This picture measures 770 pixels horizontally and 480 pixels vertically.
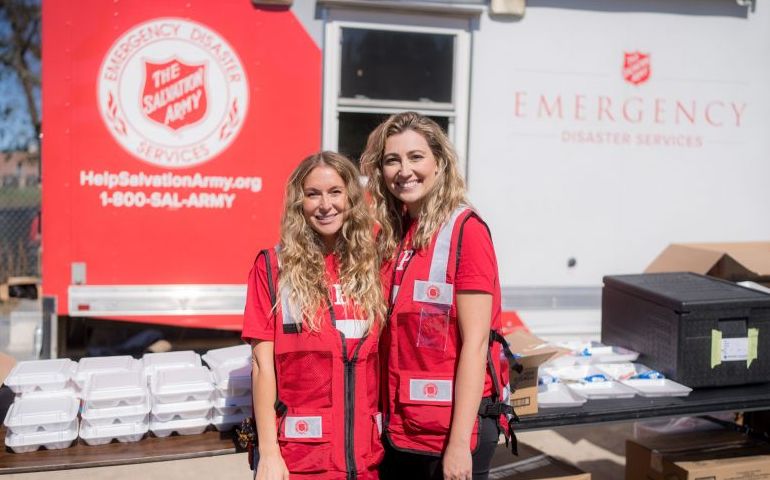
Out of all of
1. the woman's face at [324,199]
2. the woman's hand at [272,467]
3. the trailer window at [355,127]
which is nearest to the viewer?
the woman's hand at [272,467]

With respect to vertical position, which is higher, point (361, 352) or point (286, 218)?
point (286, 218)

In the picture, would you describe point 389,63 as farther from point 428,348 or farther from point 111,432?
point 111,432

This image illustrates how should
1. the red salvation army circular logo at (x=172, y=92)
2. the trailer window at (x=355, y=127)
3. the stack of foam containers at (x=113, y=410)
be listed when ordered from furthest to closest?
the trailer window at (x=355, y=127) → the red salvation army circular logo at (x=172, y=92) → the stack of foam containers at (x=113, y=410)

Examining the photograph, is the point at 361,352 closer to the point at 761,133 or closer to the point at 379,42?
the point at 379,42

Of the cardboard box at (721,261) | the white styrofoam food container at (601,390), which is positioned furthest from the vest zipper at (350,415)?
the cardboard box at (721,261)

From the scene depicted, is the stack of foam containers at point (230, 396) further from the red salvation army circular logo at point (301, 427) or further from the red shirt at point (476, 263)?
the red shirt at point (476, 263)

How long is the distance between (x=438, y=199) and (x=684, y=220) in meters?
2.77

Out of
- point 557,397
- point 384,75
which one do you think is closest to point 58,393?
point 557,397

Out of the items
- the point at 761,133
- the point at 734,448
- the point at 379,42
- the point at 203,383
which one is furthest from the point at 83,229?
the point at 761,133

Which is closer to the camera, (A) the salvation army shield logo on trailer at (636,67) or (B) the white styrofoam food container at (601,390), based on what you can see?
(B) the white styrofoam food container at (601,390)

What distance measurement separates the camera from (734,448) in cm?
353

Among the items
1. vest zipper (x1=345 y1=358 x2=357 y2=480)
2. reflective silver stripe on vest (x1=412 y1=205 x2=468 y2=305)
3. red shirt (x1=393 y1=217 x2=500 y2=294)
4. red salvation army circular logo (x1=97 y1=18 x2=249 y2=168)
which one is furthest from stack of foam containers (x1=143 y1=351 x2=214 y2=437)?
red salvation army circular logo (x1=97 y1=18 x2=249 y2=168)

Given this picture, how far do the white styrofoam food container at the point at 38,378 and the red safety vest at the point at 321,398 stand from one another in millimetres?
1140

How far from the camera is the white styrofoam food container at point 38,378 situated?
2.74 m
